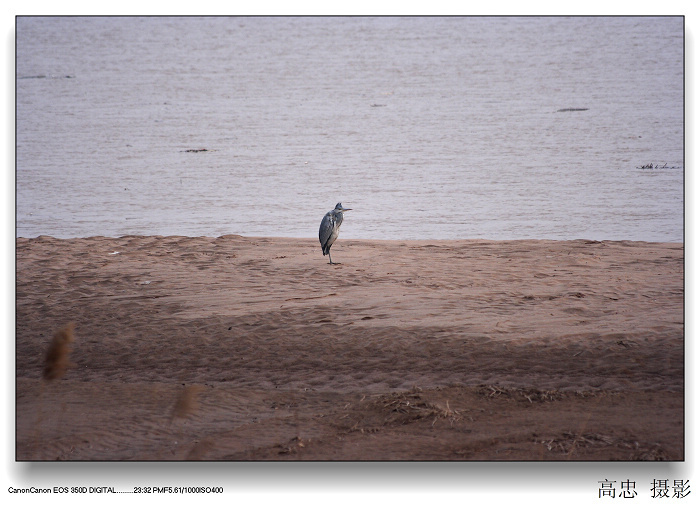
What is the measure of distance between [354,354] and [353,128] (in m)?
18.6

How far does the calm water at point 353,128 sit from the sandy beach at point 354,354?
2.43m

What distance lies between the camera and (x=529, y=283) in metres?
9.53

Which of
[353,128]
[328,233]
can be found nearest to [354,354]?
[328,233]

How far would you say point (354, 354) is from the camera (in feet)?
25.3

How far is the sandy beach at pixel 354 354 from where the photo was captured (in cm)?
614

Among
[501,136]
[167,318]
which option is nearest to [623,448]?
[167,318]

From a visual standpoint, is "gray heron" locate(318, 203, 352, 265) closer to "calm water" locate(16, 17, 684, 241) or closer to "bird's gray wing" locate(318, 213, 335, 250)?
"bird's gray wing" locate(318, 213, 335, 250)

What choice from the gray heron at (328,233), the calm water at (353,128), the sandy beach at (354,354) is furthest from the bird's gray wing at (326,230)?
the calm water at (353,128)

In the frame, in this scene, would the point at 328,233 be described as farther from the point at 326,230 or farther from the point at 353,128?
the point at 353,128

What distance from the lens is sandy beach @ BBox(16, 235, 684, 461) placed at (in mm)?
6137

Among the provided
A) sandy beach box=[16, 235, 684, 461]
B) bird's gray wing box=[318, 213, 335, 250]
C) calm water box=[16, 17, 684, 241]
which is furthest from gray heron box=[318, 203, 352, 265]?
calm water box=[16, 17, 684, 241]

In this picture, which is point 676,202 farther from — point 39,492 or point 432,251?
point 39,492

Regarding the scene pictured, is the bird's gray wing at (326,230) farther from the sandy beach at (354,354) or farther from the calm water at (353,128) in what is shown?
the calm water at (353,128)
